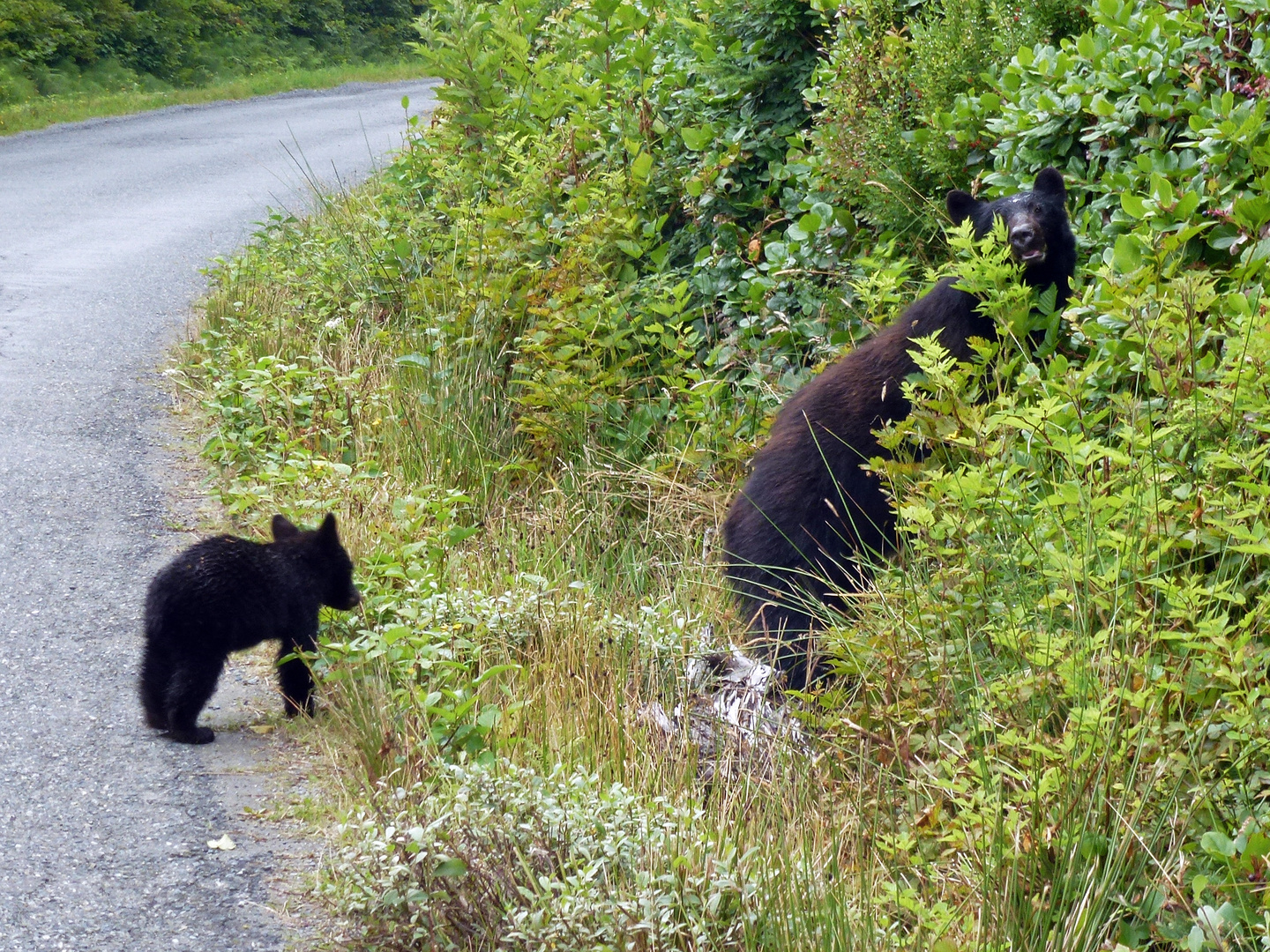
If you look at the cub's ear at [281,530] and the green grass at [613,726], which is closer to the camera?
the green grass at [613,726]

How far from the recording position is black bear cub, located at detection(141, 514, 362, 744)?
4.11 m

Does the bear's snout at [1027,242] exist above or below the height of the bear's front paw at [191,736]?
above

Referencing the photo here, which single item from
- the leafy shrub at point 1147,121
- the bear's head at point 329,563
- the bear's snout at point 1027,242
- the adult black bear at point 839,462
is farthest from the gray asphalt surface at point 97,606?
the leafy shrub at point 1147,121

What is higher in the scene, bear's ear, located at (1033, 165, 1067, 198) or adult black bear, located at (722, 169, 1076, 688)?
bear's ear, located at (1033, 165, 1067, 198)

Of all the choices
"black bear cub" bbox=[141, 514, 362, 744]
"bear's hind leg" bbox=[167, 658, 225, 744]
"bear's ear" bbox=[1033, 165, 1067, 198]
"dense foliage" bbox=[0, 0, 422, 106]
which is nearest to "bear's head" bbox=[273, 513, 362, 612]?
"black bear cub" bbox=[141, 514, 362, 744]

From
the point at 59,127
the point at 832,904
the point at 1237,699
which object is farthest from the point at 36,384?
the point at 59,127

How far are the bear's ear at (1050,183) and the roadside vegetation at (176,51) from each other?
17.1m

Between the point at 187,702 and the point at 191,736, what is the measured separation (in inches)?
5.0

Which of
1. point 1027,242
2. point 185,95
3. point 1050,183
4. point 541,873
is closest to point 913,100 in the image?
point 1050,183

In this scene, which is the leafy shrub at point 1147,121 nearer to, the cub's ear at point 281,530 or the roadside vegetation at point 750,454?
the roadside vegetation at point 750,454

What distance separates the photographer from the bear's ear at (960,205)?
5.04m

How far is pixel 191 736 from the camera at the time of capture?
4.09m

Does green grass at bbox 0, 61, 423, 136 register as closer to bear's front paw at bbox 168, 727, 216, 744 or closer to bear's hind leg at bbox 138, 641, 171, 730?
bear's hind leg at bbox 138, 641, 171, 730

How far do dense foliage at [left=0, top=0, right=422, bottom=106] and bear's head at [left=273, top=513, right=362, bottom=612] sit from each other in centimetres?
1872
